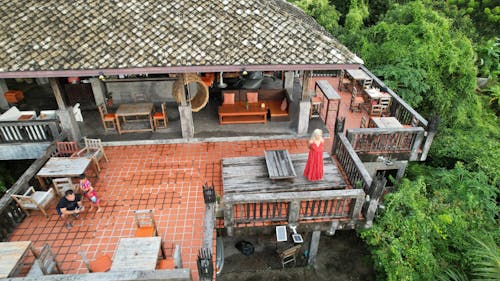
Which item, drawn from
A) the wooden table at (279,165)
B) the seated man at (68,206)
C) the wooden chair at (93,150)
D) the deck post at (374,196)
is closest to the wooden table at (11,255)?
the seated man at (68,206)

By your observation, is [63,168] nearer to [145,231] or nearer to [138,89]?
[145,231]

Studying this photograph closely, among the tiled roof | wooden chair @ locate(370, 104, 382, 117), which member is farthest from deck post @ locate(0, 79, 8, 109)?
wooden chair @ locate(370, 104, 382, 117)

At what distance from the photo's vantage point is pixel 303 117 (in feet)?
38.4

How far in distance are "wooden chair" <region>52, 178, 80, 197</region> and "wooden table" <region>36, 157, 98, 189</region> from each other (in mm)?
208

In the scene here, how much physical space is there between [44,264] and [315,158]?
7.20m

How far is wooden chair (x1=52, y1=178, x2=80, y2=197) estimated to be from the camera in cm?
891

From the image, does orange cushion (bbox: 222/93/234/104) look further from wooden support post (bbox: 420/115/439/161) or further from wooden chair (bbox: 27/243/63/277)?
wooden chair (bbox: 27/243/63/277)

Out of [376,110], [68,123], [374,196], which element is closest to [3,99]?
[68,123]

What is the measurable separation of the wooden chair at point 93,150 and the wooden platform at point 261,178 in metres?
4.34

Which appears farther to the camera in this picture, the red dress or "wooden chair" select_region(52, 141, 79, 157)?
"wooden chair" select_region(52, 141, 79, 157)

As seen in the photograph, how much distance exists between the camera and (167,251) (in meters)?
7.55

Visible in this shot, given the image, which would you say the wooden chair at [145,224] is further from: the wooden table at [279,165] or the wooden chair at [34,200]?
the wooden table at [279,165]

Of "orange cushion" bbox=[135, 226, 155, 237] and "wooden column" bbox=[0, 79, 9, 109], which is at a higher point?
"wooden column" bbox=[0, 79, 9, 109]

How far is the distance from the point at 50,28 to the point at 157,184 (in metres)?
6.15
